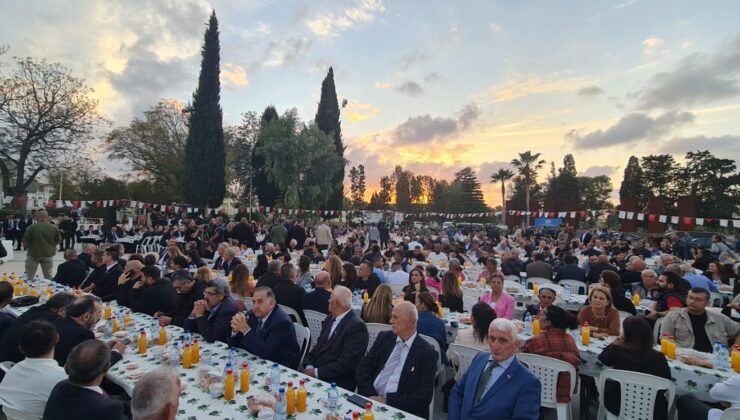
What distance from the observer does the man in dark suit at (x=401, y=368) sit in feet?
9.71

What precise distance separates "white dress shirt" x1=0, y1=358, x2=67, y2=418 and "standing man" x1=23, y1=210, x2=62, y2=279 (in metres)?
7.86

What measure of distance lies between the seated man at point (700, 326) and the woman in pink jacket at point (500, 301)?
1820mm

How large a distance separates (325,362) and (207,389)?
1.18 metres

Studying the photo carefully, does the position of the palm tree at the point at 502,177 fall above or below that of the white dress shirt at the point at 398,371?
above

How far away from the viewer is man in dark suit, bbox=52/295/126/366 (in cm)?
321

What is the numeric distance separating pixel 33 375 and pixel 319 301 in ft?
10.3

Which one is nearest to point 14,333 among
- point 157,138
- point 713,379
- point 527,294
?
point 713,379

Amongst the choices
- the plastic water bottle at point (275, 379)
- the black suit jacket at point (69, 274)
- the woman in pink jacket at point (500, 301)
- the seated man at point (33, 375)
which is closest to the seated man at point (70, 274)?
the black suit jacket at point (69, 274)

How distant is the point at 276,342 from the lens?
11.4 feet

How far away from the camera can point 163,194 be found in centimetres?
3347

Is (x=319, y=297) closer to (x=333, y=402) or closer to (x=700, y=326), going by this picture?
(x=333, y=402)

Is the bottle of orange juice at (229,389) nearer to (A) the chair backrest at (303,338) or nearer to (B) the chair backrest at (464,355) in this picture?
(A) the chair backrest at (303,338)

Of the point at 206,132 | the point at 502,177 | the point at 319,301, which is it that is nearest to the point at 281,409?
the point at 319,301

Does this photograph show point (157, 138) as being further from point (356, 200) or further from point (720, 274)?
point (356, 200)
